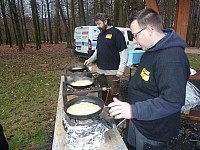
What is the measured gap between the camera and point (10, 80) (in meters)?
6.04

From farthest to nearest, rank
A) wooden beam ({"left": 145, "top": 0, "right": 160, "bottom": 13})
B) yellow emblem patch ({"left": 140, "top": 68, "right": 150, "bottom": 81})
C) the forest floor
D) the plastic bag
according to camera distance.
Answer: wooden beam ({"left": 145, "top": 0, "right": 160, "bottom": 13}), the plastic bag, the forest floor, yellow emblem patch ({"left": 140, "top": 68, "right": 150, "bottom": 81})

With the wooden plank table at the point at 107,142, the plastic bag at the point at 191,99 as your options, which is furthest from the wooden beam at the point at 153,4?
the wooden plank table at the point at 107,142

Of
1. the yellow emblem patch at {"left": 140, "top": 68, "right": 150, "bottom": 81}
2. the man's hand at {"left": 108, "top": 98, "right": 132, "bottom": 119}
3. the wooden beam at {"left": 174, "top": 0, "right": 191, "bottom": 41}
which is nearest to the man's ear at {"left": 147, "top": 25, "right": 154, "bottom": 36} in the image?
the yellow emblem patch at {"left": 140, "top": 68, "right": 150, "bottom": 81}

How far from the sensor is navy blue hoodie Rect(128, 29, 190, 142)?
107 centimetres

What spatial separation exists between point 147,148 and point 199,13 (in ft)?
59.9

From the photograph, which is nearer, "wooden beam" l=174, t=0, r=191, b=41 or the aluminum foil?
the aluminum foil

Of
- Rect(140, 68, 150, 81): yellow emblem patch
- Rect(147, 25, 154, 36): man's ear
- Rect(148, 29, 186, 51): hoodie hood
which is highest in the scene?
Rect(147, 25, 154, 36): man's ear

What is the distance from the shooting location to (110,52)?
3.13m

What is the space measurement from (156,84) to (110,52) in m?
1.96

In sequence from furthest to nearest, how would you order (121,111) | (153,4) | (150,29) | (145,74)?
(153,4) → (145,74) → (150,29) → (121,111)

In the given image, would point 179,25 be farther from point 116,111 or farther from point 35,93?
point 35,93

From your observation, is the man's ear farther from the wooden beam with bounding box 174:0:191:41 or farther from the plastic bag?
the wooden beam with bounding box 174:0:191:41

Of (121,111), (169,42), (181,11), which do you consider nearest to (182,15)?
(181,11)

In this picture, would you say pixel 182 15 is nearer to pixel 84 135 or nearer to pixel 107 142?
pixel 107 142
